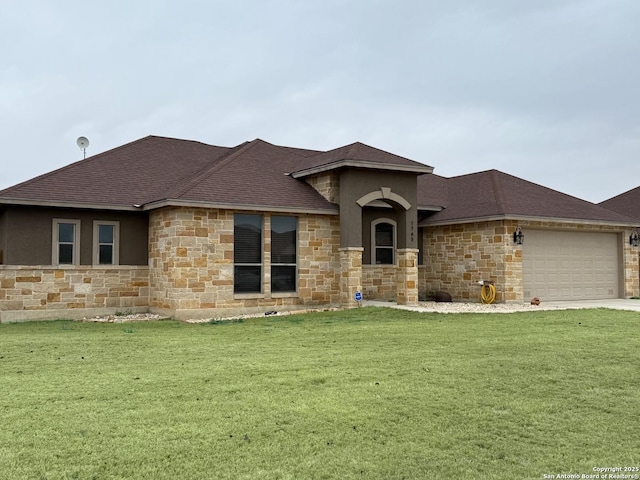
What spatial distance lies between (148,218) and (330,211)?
5.38 metres

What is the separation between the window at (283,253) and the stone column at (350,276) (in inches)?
57.4

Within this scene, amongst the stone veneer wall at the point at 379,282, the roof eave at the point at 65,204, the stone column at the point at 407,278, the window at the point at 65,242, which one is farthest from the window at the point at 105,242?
the stone column at the point at 407,278

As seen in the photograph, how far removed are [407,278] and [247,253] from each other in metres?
4.87

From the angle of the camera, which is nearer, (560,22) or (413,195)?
(560,22)

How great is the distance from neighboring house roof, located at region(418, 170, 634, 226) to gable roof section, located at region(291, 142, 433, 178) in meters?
2.91

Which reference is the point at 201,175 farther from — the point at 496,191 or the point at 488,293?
the point at 496,191

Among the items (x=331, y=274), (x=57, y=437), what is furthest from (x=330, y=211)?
(x=57, y=437)

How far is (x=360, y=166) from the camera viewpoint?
1748cm

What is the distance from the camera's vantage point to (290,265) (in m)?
17.8

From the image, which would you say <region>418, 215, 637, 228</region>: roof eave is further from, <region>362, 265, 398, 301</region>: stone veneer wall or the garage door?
<region>362, 265, 398, 301</region>: stone veneer wall

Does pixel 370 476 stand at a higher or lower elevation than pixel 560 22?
lower

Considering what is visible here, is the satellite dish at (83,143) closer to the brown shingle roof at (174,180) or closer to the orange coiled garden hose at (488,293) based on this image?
the brown shingle roof at (174,180)

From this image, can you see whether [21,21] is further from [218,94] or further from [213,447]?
[213,447]

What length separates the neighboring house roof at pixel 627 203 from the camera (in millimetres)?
27359
